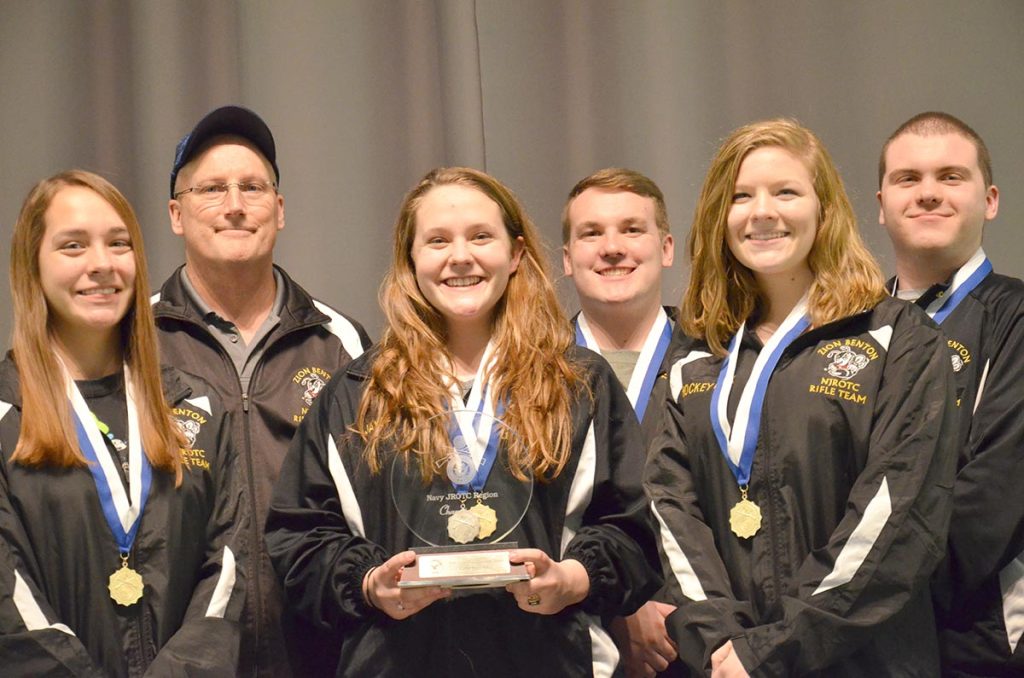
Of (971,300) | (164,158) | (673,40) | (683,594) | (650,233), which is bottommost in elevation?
(683,594)

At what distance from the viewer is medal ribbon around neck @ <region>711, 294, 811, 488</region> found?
287 cm

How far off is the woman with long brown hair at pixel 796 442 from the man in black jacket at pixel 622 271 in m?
0.49

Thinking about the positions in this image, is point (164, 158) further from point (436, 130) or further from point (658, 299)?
point (658, 299)

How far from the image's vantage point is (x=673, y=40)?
4.85 m

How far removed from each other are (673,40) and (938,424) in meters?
2.49

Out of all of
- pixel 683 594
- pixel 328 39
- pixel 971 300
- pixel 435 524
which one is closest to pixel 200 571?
pixel 435 524

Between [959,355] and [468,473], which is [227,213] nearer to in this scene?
[468,473]

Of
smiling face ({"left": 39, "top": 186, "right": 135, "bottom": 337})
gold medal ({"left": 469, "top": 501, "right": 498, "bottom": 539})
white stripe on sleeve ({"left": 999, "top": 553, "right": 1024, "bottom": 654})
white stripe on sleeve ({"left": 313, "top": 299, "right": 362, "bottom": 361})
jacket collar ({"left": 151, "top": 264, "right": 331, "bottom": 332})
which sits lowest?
white stripe on sleeve ({"left": 999, "top": 553, "right": 1024, "bottom": 654})

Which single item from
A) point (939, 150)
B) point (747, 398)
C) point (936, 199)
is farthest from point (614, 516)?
point (939, 150)

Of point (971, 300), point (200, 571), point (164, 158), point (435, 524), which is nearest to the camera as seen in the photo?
point (435, 524)

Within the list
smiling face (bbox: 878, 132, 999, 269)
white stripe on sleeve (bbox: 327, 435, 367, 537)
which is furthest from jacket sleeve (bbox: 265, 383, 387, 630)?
smiling face (bbox: 878, 132, 999, 269)

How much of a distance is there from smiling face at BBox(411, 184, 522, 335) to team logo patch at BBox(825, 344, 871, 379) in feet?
2.59

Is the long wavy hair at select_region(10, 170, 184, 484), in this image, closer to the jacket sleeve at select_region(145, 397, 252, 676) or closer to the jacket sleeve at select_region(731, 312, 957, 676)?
the jacket sleeve at select_region(145, 397, 252, 676)

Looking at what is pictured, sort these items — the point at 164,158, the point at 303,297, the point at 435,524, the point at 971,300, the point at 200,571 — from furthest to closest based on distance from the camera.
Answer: the point at 164,158, the point at 303,297, the point at 971,300, the point at 200,571, the point at 435,524
